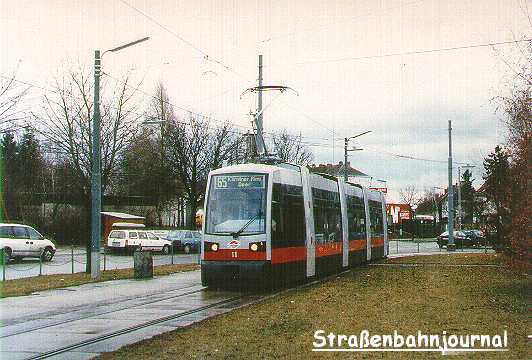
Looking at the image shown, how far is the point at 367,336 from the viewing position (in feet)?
35.4

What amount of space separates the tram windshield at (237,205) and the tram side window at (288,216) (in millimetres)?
371

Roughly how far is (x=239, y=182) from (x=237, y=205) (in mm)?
597

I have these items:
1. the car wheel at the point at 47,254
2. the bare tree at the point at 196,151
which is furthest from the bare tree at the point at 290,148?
the car wheel at the point at 47,254

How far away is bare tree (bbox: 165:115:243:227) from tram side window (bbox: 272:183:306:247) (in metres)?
45.0

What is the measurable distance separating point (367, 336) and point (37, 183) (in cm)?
5508

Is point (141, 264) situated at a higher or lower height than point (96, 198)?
lower

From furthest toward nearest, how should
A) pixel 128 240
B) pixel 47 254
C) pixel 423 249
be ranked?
1. pixel 423 249
2. pixel 128 240
3. pixel 47 254

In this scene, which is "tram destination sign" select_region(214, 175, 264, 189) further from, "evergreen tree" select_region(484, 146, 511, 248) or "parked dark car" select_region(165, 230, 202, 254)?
"parked dark car" select_region(165, 230, 202, 254)

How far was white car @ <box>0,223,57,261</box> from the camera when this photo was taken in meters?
35.5

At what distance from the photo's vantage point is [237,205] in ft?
64.2

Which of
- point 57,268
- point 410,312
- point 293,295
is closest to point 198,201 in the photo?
point 57,268

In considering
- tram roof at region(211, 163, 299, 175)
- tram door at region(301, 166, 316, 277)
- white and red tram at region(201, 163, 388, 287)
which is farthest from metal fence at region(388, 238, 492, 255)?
tram roof at region(211, 163, 299, 175)

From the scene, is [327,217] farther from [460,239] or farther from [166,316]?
[460,239]

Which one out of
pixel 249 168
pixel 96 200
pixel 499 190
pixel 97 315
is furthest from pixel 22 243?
pixel 499 190
